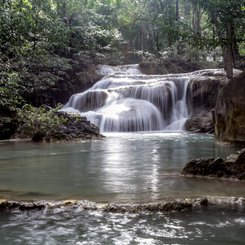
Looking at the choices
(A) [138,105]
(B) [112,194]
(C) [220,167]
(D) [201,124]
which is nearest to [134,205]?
(B) [112,194]

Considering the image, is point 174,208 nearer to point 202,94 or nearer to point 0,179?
point 0,179

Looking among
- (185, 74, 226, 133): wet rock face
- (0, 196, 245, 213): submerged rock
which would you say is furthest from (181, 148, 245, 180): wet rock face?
(185, 74, 226, 133): wet rock face

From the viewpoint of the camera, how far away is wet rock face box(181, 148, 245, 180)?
738 cm

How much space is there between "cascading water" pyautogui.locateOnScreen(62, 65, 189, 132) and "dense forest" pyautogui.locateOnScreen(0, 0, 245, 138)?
Result: 8.16 feet

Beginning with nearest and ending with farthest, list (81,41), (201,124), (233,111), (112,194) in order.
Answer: (112,194)
(233,111)
(201,124)
(81,41)

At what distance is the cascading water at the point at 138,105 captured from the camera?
2433 centimetres

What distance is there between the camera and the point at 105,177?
791 centimetres

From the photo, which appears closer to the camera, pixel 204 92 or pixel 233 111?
pixel 233 111

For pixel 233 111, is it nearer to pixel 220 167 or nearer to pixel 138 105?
pixel 220 167

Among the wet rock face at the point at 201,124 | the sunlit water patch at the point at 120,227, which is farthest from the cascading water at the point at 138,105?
the sunlit water patch at the point at 120,227

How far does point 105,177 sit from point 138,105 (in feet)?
58.2

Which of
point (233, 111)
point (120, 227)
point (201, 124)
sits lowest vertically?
point (120, 227)

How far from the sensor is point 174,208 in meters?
5.33

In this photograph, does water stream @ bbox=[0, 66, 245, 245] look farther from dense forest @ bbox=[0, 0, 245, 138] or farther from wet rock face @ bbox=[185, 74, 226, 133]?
wet rock face @ bbox=[185, 74, 226, 133]
